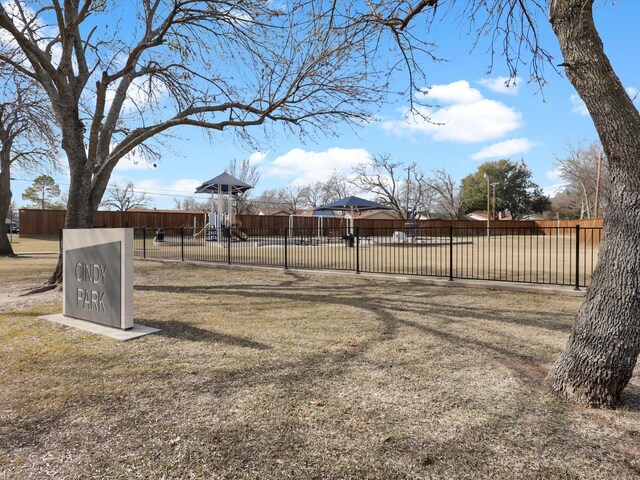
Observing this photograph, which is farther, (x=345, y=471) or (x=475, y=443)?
(x=475, y=443)

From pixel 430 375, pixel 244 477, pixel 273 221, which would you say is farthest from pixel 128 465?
pixel 273 221

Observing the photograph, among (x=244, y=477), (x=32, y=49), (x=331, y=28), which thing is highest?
(x=32, y=49)

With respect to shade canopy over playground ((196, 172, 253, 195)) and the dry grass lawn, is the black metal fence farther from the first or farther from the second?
the dry grass lawn

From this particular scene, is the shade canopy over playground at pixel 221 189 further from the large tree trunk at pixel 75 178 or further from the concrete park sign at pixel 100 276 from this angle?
the concrete park sign at pixel 100 276

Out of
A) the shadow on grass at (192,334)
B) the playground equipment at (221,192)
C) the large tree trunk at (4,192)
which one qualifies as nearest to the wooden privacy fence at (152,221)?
the playground equipment at (221,192)

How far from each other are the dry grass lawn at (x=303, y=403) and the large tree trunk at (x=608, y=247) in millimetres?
257

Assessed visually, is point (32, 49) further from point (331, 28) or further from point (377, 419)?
point (377, 419)

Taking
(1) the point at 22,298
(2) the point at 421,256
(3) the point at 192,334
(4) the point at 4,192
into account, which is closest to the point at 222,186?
(4) the point at 4,192

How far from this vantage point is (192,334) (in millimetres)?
4723

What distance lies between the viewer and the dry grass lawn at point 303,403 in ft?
7.11

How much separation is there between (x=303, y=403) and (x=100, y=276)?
3.34m

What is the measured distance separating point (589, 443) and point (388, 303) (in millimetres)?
4320

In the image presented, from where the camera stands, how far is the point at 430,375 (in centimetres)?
341

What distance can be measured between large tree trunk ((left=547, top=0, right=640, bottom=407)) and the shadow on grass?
9.13 ft
